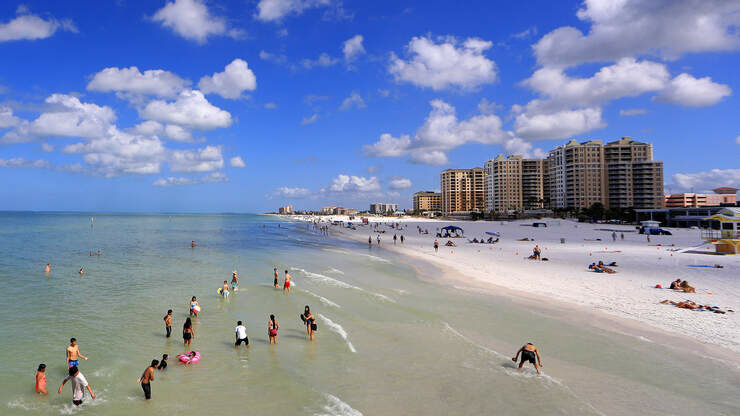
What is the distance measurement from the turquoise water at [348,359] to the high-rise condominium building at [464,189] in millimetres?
174853

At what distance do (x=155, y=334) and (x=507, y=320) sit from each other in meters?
14.0

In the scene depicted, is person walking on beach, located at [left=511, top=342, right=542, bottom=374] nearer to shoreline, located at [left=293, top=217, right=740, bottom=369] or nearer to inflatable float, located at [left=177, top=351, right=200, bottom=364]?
shoreline, located at [left=293, top=217, right=740, bottom=369]

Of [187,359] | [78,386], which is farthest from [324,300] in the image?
[78,386]

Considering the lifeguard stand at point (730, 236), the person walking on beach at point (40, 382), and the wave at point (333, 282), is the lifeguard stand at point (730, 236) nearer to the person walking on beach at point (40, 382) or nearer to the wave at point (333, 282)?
the wave at point (333, 282)

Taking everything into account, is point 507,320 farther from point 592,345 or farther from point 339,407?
point 339,407

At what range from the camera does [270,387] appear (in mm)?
10414

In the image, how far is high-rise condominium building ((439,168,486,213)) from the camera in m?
190

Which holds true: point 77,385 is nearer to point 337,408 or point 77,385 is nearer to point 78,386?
point 78,386

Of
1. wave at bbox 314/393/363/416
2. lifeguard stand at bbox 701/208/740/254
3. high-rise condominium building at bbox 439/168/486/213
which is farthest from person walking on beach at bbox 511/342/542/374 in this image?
high-rise condominium building at bbox 439/168/486/213

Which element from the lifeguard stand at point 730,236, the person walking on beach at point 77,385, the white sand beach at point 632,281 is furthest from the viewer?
the lifeguard stand at point 730,236

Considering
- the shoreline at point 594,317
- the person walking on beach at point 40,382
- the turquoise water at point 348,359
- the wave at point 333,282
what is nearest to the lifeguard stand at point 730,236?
the shoreline at point 594,317

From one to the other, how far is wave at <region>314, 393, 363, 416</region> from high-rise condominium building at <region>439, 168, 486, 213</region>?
7304 inches

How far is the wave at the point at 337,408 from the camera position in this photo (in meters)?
8.97

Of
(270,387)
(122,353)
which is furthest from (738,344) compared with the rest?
(122,353)
